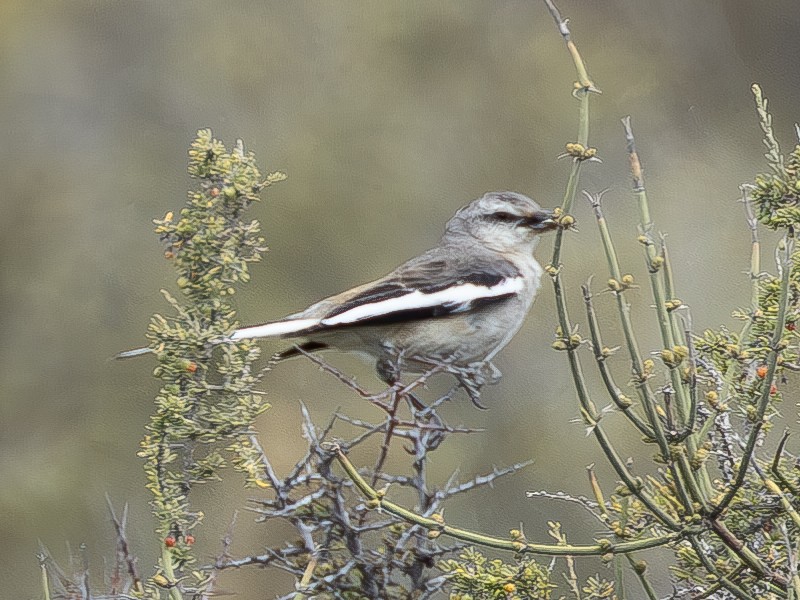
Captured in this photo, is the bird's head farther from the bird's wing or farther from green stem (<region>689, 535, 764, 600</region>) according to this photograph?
green stem (<region>689, 535, 764, 600</region>)

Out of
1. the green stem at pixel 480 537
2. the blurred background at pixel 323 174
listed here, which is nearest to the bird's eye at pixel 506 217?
the blurred background at pixel 323 174

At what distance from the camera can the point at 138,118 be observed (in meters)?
5.25

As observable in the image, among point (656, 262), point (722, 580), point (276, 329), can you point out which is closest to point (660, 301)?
point (656, 262)

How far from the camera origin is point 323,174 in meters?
5.10

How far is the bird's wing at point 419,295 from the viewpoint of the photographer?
2.41 m

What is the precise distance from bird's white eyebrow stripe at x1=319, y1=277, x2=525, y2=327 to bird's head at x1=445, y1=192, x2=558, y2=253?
0.74 ft

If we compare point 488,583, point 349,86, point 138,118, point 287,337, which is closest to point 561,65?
point 349,86

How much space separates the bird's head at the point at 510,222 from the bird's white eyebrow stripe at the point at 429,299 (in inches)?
8.9

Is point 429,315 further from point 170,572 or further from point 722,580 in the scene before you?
point 722,580

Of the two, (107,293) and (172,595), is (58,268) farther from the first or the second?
(172,595)

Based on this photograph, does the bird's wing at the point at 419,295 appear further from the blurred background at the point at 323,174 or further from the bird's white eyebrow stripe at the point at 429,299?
the blurred background at the point at 323,174

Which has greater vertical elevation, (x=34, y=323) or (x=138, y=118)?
(x=138, y=118)

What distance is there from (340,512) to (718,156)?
3480mm

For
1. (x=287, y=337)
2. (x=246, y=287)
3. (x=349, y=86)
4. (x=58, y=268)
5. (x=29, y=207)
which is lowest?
(x=287, y=337)
